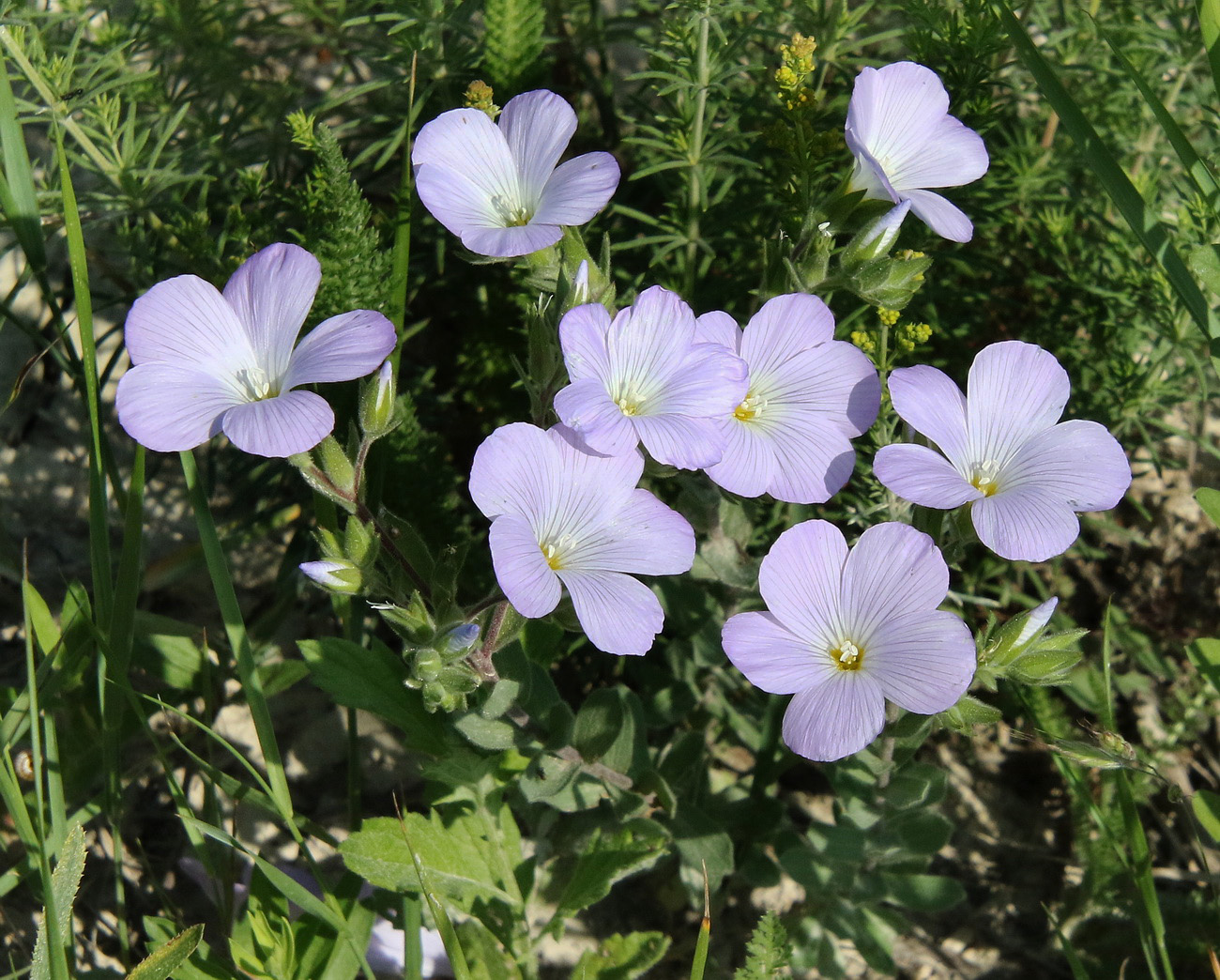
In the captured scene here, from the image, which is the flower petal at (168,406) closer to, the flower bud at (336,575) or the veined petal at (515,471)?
the flower bud at (336,575)

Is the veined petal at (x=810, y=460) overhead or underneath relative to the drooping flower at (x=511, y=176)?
underneath

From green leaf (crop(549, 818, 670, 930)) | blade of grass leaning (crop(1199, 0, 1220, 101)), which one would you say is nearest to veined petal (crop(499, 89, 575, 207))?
blade of grass leaning (crop(1199, 0, 1220, 101))

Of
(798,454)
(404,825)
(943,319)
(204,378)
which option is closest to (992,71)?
A: (943,319)

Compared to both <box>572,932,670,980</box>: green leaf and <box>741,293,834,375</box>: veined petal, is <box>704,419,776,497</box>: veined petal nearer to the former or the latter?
<box>741,293,834,375</box>: veined petal

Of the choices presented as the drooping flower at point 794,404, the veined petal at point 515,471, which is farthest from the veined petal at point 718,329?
the veined petal at point 515,471

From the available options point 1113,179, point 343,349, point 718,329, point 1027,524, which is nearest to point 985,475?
point 1027,524

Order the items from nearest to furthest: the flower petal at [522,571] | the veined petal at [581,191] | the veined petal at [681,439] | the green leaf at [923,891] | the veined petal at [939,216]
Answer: the flower petal at [522,571] < the veined petal at [681,439] < the veined petal at [581,191] < the veined petal at [939,216] < the green leaf at [923,891]

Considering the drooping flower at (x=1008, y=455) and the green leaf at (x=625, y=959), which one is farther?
the green leaf at (x=625, y=959)

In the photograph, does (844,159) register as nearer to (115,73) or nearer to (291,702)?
(115,73)
